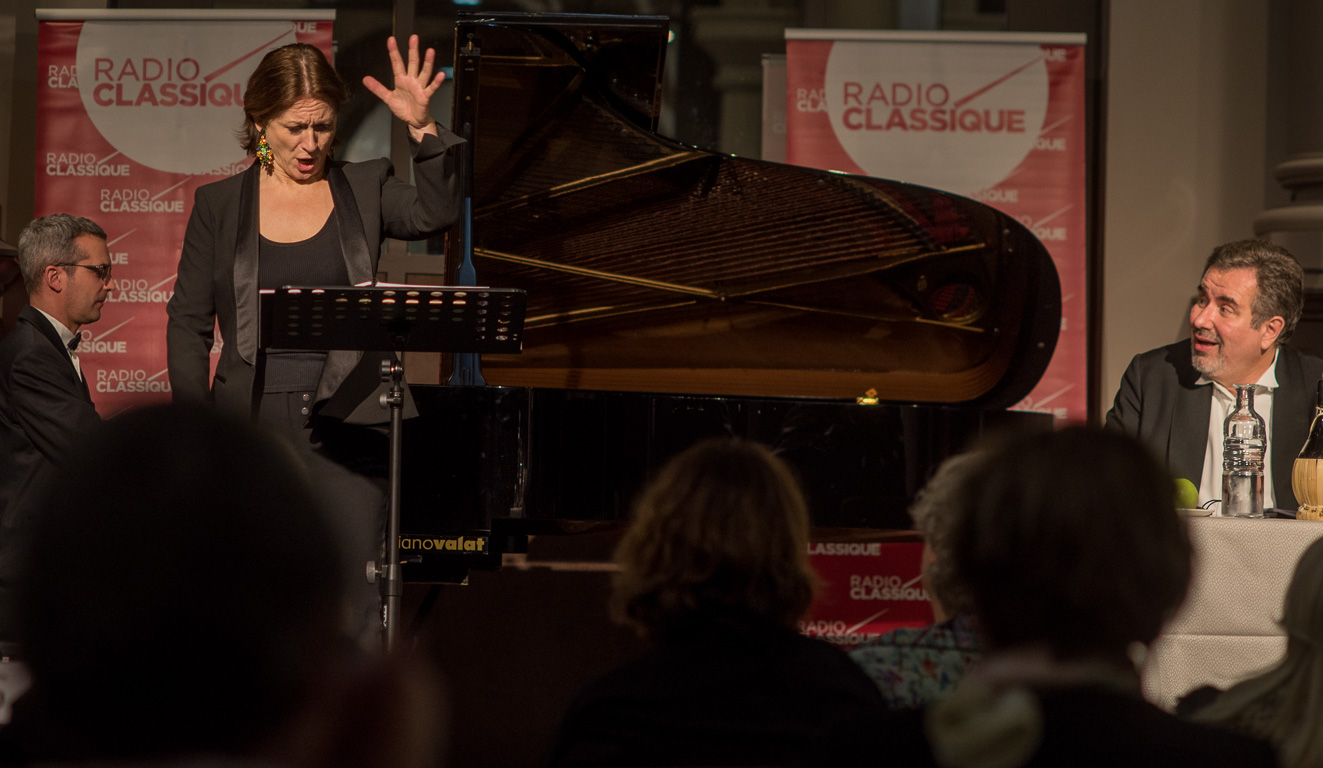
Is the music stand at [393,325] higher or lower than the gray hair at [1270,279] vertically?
lower

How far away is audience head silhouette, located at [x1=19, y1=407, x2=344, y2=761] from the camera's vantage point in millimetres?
659

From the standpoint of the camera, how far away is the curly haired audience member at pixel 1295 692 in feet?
4.33

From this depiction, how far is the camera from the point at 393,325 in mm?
2867

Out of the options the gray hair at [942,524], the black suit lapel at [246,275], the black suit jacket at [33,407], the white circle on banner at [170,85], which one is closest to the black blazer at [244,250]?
the black suit lapel at [246,275]

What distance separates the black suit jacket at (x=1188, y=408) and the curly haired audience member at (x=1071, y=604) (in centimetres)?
261

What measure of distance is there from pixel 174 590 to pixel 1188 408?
3571 millimetres

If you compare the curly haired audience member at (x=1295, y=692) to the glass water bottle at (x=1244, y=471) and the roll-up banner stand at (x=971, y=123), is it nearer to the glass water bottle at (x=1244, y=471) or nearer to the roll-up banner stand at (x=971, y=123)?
the glass water bottle at (x=1244, y=471)

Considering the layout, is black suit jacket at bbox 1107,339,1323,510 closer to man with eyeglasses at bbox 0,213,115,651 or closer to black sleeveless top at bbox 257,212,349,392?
black sleeveless top at bbox 257,212,349,392

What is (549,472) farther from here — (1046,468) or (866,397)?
(1046,468)

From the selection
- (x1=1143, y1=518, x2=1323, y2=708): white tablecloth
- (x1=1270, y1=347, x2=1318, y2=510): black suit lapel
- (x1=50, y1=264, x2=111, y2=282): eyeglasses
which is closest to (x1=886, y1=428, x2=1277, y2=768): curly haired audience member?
(x1=1143, y1=518, x2=1323, y2=708): white tablecloth

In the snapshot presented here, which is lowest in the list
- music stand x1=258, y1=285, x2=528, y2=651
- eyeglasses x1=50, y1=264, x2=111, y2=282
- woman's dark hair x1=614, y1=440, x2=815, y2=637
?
woman's dark hair x1=614, y1=440, x2=815, y2=637

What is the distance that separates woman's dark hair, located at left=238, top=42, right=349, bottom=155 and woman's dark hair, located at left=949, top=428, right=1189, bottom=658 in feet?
8.16

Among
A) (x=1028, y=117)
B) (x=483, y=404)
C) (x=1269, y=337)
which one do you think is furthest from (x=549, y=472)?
(x=1028, y=117)

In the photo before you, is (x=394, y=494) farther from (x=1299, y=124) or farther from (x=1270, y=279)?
(x=1299, y=124)
